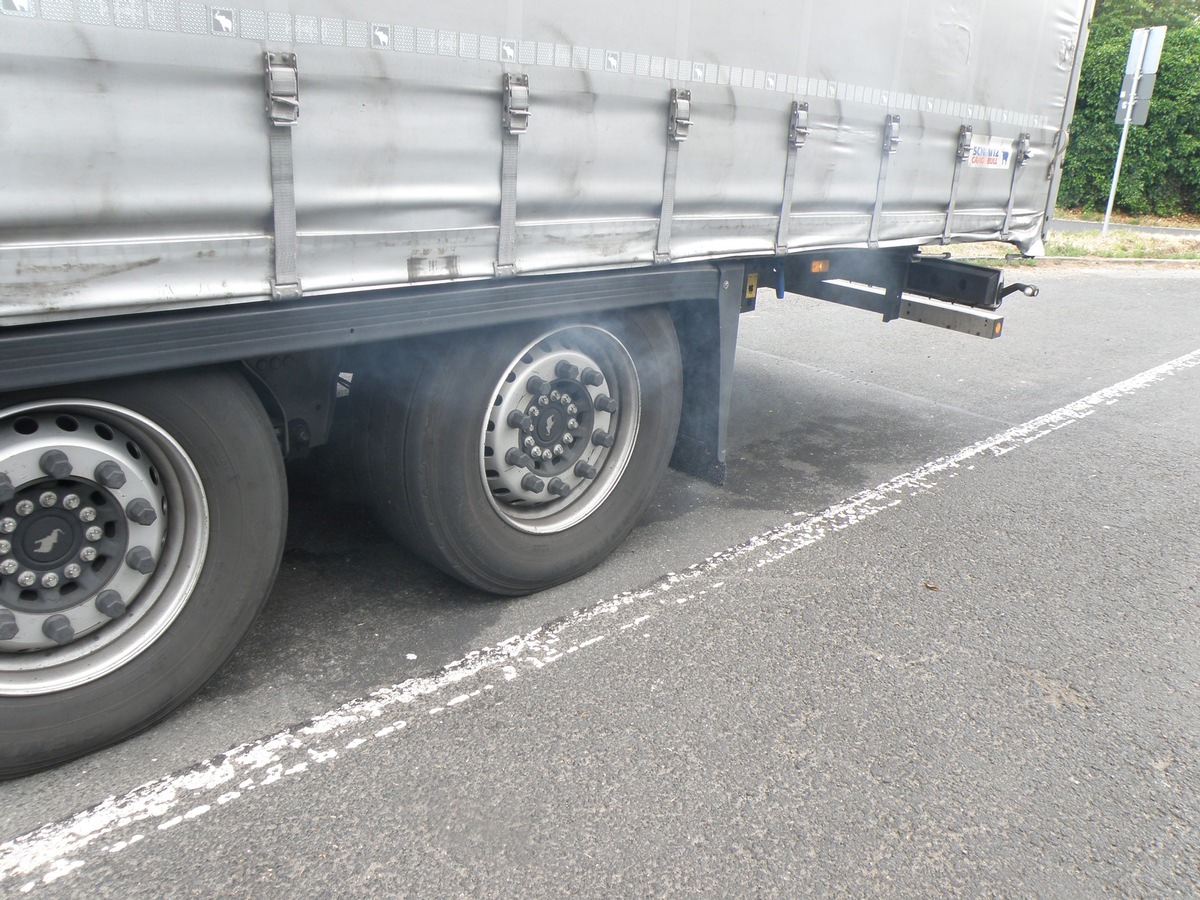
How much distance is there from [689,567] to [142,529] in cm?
213

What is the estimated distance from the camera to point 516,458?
11.3 feet

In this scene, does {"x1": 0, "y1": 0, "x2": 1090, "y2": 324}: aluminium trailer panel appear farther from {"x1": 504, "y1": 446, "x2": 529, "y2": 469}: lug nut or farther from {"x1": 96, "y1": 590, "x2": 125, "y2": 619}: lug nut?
{"x1": 96, "y1": 590, "x2": 125, "y2": 619}: lug nut

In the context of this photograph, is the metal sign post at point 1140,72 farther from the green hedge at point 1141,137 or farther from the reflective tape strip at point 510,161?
the reflective tape strip at point 510,161

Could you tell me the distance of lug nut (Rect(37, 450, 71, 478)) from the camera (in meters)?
2.38

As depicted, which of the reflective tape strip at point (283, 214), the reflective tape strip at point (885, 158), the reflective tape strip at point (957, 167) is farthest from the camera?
the reflective tape strip at point (957, 167)

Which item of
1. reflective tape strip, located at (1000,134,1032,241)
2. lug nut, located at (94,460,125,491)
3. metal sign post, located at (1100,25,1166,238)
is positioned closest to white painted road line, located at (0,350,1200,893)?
lug nut, located at (94,460,125,491)

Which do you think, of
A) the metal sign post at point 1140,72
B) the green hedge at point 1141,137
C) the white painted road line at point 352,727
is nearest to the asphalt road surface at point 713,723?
the white painted road line at point 352,727

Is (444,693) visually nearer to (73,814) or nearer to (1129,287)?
(73,814)

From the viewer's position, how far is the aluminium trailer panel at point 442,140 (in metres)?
2.12

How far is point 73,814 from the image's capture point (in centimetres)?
243

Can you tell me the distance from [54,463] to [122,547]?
303mm

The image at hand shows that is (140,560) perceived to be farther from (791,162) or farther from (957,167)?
(957,167)

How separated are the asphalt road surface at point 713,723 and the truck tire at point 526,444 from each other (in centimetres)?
24

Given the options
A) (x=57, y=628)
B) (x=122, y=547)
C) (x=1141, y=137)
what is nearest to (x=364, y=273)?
(x=122, y=547)
